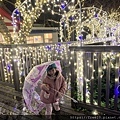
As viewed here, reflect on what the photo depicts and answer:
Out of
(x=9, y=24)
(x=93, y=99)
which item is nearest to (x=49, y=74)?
(x=93, y=99)

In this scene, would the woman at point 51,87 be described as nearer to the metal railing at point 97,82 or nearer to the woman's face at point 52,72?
the woman's face at point 52,72

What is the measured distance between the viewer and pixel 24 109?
9.30 ft

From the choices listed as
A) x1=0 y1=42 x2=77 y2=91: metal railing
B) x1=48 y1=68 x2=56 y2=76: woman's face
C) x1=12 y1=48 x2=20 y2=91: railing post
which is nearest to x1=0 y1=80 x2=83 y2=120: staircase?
x1=12 y1=48 x2=20 y2=91: railing post

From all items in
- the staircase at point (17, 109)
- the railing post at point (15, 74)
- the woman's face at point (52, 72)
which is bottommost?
the staircase at point (17, 109)

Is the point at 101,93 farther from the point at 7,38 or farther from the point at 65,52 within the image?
the point at 7,38

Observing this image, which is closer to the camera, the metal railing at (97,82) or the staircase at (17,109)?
the metal railing at (97,82)

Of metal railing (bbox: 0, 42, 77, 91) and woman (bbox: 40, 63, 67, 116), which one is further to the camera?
metal railing (bbox: 0, 42, 77, 91)

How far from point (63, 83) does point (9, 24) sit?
5.81 metres

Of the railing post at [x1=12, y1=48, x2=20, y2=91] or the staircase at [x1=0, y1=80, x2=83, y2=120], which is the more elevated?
the railing post at [x1=12, y1=48, x2=20, y2=91]

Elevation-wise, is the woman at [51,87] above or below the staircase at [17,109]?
above

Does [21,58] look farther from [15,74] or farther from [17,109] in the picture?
[17,109]

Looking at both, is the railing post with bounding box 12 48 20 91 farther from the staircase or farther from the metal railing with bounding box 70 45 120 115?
the metal railing with bounding box 70 45 120 115

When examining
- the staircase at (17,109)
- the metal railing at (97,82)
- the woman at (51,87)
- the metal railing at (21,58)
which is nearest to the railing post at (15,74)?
the metal railing at (21,58)

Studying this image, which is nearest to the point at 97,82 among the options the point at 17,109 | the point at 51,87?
the point at 51,87
